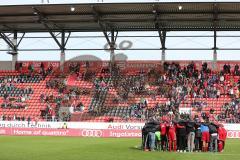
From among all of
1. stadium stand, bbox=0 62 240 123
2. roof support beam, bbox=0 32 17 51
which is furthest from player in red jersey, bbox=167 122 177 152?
roof support beam, bbox=0 32 17 51

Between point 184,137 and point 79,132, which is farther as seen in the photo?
point 79,132

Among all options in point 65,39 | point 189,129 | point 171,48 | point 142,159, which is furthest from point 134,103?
point 142,159

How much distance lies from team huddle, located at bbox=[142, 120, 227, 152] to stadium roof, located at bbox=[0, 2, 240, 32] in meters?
19.5

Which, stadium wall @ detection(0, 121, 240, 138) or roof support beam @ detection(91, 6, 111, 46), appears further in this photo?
roof support beam @ detection(91, 6, 111, 46)

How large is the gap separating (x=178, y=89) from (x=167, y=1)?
356 inches

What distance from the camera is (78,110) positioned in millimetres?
47062

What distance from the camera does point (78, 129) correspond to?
4269 centimetres

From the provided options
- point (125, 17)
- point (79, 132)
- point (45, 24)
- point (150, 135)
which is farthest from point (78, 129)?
point (150, 135)

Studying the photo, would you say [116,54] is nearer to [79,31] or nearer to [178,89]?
[79,31]

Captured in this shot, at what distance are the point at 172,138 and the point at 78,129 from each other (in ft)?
60.8

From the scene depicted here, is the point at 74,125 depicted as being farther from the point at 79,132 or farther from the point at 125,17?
the point at 125,17

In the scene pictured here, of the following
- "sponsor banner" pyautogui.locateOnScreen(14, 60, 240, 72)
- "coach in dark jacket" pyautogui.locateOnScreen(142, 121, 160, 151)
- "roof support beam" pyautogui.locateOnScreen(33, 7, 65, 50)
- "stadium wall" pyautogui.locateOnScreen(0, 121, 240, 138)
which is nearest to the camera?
"coach in dark jacket" pyautogui.locateOnScreen(142, 121, 160, 151)

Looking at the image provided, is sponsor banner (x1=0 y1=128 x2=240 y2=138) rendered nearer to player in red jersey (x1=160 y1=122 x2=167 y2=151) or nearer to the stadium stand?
the stadium stand

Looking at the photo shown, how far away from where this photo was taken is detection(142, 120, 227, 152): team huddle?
82.3ft
